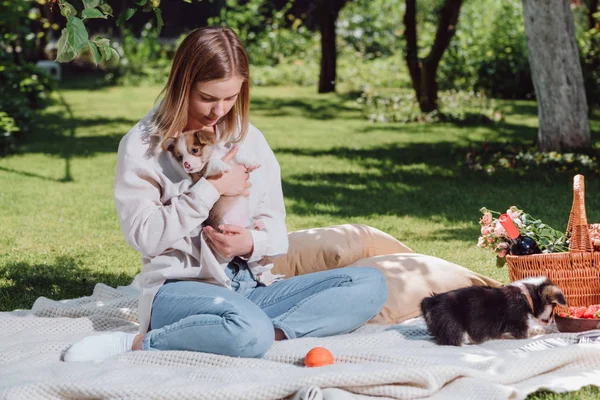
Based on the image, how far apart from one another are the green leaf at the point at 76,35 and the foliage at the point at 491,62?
1355 cm

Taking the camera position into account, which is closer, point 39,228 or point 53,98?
point 39,228

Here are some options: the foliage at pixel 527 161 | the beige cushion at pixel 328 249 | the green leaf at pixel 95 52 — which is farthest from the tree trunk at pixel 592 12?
the green leaf at pixel 95 52

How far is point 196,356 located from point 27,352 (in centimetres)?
77

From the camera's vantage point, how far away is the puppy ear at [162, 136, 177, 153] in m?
3.81

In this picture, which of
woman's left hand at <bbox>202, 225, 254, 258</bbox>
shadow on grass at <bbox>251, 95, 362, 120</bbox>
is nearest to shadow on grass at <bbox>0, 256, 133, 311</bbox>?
woman's left hand at <bbox>202, 225, 254, 258</bbox>

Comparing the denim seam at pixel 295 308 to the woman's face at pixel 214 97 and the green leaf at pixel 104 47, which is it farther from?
the green leaf at pixel 104 47

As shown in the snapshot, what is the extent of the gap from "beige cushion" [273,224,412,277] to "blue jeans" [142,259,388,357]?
0.82 metres

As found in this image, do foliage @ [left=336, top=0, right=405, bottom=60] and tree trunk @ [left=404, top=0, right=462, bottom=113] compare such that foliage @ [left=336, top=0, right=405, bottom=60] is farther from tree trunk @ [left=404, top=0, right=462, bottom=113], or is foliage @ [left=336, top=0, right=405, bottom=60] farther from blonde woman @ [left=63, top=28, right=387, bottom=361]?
blonde woman @ [left=63, top=28, right=387, bottom=361]

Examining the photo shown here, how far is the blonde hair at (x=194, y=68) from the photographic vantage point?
12.4ft

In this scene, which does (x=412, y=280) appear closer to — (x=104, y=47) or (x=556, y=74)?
(x=104, y=47)

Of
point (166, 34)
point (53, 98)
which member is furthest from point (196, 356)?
point (166, 34)

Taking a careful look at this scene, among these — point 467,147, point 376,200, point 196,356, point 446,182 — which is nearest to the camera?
point 196,356

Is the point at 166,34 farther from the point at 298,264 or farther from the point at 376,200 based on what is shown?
the point at 298,264

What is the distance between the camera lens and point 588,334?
411cm
